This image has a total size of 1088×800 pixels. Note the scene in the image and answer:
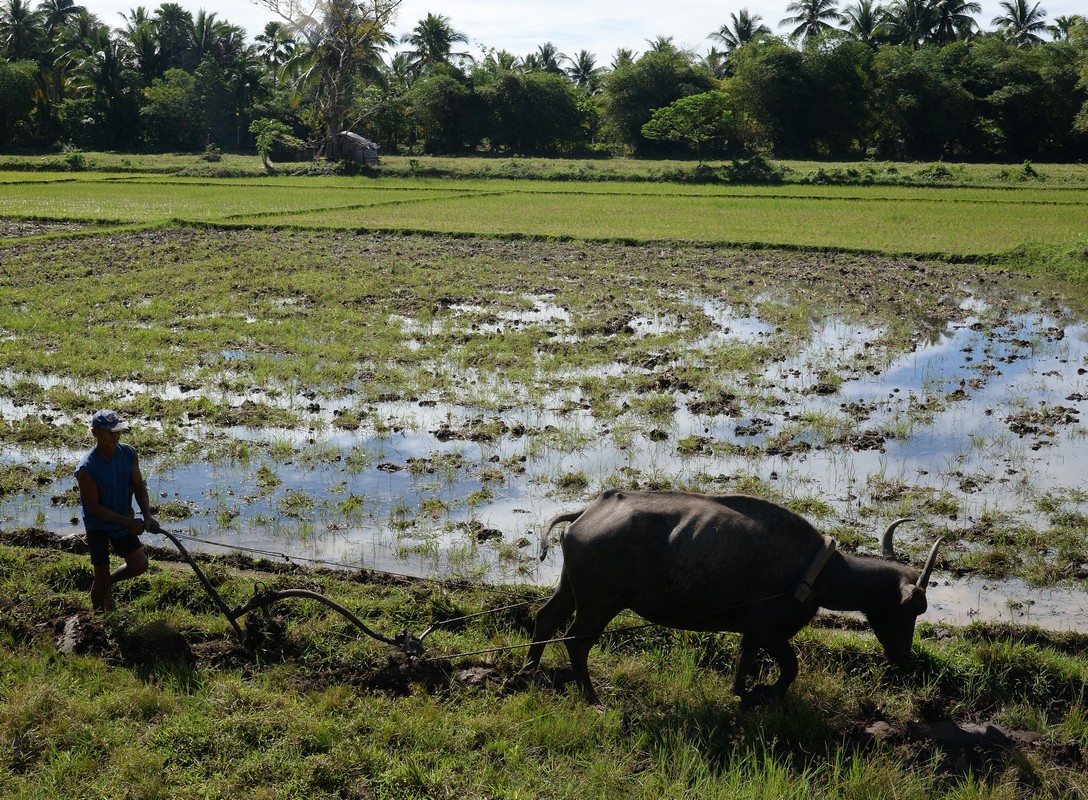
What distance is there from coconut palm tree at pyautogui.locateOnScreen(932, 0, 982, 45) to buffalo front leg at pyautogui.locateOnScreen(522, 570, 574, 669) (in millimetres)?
58895

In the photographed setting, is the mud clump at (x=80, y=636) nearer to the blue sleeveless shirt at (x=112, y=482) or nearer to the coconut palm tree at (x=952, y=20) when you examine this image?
the blue sleeveless shirt at (x=112, y=482)

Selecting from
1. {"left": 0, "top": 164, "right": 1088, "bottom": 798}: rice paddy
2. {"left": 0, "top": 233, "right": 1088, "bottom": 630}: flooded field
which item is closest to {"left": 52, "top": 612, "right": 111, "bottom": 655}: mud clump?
{"left": 0, "top": 164, "right": 1088, "bottom": 798}: rice paddy

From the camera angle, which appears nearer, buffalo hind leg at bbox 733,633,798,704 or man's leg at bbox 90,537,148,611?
buffalo hind leg at bbox 733,633,798,704

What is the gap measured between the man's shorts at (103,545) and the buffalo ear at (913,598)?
163 inches

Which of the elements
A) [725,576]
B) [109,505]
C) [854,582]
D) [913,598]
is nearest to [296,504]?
[109,505]

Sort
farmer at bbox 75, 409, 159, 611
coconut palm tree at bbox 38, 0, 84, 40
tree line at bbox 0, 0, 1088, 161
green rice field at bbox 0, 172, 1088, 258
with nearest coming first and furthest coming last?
farmer at bbox 75, 409, 159, 611
green rice field at bbox 0, 172, 1088, 258
tree line at bbox 0, 0, 1088, 161
coconut palm tree at bbox 38, 0, 84, 40

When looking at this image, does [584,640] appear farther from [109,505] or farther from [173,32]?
[173,32]

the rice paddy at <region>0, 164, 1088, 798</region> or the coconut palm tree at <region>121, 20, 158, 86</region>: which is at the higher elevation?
the coconut palm tree at <region>121, 20, 158, 86</region>

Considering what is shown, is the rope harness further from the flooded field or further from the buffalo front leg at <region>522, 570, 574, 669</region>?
the flooded field

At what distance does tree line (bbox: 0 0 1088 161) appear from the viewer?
43938 mm

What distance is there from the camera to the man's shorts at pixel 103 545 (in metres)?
5.34

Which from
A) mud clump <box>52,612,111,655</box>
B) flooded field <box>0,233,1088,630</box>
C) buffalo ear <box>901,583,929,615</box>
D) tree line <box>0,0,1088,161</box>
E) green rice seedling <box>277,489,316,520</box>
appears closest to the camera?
buffalo ear <box>901,583,929,615</box>

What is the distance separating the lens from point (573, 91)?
5375 centimetres

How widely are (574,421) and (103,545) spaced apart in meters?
4.93
